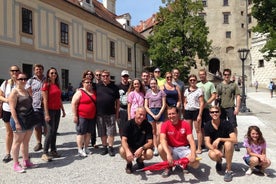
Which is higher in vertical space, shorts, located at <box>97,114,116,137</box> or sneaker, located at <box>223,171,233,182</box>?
shorts, located at <box>97,114,116,137</box>

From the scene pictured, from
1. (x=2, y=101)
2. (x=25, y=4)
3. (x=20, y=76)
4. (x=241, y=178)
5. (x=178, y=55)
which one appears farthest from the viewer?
(x=178, y=55)

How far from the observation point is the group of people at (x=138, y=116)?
5.38 metres

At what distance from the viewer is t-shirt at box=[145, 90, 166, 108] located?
259 inches

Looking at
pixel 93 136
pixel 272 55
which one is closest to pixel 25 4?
pixel 93 136

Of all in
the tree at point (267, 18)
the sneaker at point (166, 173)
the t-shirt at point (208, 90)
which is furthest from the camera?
A: the tree at point (267, 18)

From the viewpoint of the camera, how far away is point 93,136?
24.8 ft

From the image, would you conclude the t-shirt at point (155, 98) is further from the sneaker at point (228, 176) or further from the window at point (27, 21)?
the window at point (27, 21)

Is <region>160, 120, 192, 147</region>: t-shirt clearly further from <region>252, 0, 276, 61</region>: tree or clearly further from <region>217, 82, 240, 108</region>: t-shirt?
<region>252, 0, 276, 61</region>: tree

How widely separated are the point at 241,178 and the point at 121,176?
1926mm

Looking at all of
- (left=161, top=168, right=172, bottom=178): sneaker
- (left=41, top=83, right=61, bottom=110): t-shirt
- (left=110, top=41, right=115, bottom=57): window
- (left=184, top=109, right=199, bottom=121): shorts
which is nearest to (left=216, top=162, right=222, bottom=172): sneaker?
(left=161, top=168, right=172, bottom=178): sneaker

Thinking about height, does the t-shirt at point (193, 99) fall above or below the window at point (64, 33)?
below

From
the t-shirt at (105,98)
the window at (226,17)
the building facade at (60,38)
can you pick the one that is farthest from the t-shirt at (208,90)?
the window at (226,17)

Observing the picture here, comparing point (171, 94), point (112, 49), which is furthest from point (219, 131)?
point (112, 49)

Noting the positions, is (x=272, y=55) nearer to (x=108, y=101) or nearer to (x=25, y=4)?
(x=25, y=4)
